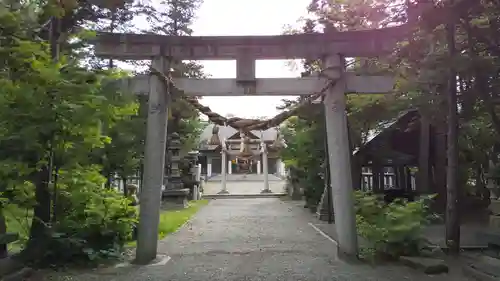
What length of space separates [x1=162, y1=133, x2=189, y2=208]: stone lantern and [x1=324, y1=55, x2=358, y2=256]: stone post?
1488 centimetres

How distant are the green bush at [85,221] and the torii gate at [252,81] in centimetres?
64

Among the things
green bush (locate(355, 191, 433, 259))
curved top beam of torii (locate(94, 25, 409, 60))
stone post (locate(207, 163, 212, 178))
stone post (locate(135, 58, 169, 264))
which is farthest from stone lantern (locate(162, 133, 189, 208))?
stone post (locate(207, 163, 212, 178))

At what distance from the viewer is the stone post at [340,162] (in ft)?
26.5

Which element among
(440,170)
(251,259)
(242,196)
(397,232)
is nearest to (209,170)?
(242,196)

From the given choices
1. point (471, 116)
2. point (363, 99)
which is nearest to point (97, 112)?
point (471, 116)

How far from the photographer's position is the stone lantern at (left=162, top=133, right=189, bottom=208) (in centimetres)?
2244

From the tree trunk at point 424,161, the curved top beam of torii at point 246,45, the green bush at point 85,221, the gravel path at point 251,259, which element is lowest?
the gravel path at point 251,259

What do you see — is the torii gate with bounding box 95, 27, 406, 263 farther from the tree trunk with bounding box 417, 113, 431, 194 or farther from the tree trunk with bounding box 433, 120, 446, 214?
the tree trunk with bounding box 433, 120, 446, 214

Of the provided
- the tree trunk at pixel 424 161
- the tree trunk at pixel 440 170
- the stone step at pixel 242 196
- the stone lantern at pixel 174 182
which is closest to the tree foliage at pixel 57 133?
the tree trunk at pixel 424 161

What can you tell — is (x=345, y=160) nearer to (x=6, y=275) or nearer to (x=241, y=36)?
(x=241, y=36)

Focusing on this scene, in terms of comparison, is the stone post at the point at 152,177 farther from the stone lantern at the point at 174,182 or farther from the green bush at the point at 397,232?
the stone lantern at the point at 174,182

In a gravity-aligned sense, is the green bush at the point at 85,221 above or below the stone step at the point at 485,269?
above

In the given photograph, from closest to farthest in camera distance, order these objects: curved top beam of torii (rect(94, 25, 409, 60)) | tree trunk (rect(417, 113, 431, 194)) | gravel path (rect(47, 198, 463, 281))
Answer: gravel path (rect(47, 198, 463, 281)) → curved top beam of torii (rect(94, 25, 409, 60)) → tree trunk (rect(417, 113, 431, 194))

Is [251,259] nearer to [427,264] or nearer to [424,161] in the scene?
[427,264]
